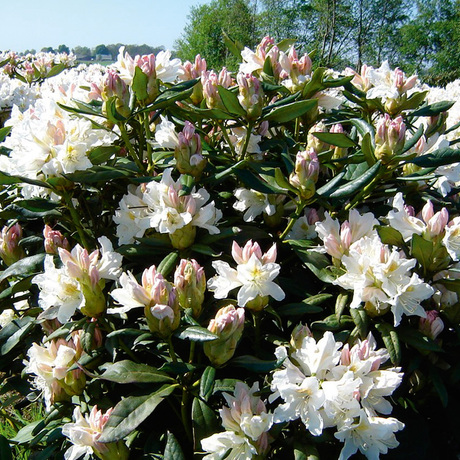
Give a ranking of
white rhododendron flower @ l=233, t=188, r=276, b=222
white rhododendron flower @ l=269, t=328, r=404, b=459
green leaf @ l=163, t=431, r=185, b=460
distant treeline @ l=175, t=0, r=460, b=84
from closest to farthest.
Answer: white rhododendron flower @ l=269, t=328, r=404, b=459 → green leaf @ l=163, t=431, r=185, b=460 → white rhododendron flower @ l=233, t=188, r=276, b=222 → distant treeline @ l=175, t=0, r=460, b=84

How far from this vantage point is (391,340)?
1245 mm

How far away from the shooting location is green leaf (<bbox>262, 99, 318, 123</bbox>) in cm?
144

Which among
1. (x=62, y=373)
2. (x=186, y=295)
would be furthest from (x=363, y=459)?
(x=62, y=373)

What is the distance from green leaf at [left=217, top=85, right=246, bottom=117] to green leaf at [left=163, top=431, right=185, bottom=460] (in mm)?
888

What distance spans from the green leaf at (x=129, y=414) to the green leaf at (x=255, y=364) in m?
0.17

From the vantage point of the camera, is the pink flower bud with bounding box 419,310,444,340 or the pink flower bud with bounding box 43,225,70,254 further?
the pink flower bud with bounding box 43,225,70,254

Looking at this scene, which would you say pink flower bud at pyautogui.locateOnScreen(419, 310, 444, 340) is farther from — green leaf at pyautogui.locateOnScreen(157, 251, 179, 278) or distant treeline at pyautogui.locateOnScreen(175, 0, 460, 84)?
distant treeline at pyautogui.locateOnScreen(175, 0, 460, 84)

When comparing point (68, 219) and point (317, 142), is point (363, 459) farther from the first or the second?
point (68, 219)

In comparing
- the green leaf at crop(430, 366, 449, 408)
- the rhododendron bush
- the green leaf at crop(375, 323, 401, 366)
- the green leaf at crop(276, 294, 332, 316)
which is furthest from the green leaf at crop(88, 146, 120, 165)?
the green leaf at crop(430, 366, 449, 408)

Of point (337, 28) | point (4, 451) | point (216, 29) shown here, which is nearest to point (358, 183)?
point (4, 451)

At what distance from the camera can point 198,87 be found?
1.72 m

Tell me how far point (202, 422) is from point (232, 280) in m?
0.35

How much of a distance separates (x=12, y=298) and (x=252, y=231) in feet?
2.72

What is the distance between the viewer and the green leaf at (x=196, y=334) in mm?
1104
